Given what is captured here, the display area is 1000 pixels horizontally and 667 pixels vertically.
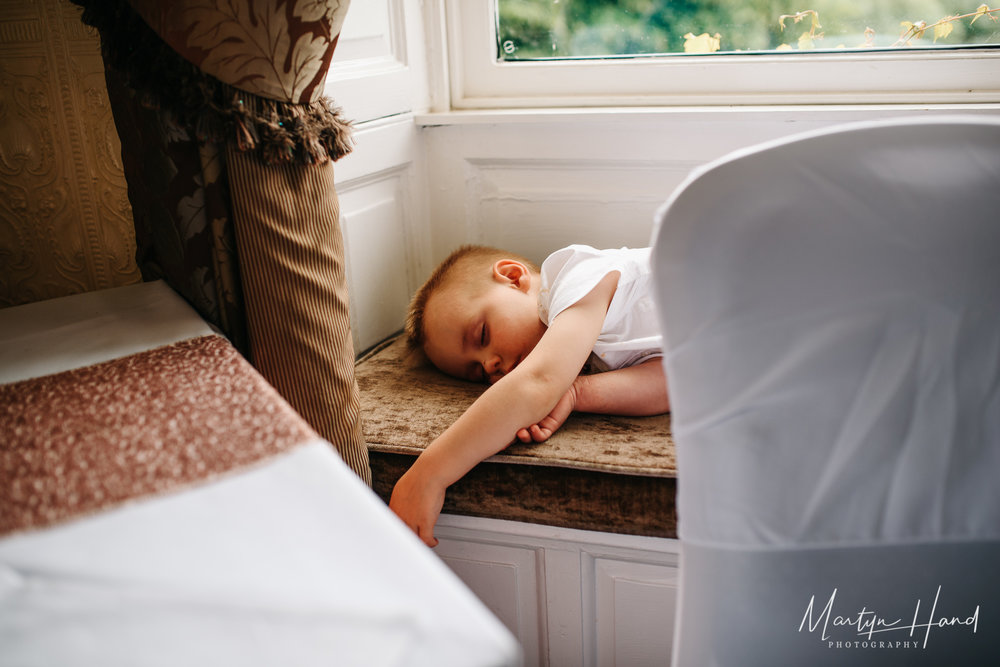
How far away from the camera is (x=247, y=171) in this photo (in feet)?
2.64

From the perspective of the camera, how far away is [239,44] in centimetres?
75

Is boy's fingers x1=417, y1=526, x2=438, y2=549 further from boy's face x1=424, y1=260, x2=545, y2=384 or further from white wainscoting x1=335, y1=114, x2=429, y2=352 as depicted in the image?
white wainscoting x1=335, y1=114, x2=429, y2=352

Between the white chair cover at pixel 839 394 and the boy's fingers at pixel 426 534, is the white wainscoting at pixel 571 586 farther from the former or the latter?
the white chair cover at pixel 839 394

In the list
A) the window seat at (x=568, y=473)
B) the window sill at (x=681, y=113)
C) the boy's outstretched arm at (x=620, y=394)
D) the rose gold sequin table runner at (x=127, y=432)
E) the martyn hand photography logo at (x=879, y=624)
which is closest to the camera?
the rose gold sequin table runner at (x=127, y=432)

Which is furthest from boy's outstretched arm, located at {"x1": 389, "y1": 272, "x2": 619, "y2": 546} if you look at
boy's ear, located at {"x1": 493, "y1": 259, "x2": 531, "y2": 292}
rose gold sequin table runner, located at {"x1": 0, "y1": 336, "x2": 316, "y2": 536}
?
rose gold sequin table runner, located at {"x1": 0, "y1": 336, "x2": 316, "y2": 536}

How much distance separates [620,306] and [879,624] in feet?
2.28

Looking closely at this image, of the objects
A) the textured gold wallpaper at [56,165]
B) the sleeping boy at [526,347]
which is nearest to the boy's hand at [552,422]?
the sleeping boy at [526,347]

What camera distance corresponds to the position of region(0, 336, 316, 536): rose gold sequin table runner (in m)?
0.41

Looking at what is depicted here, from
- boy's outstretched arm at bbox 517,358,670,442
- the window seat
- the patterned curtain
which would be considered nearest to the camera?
the patterned curtain

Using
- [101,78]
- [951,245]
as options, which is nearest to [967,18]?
[951,245]

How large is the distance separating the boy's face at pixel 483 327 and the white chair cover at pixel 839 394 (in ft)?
2.22

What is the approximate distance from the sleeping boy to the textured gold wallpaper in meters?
0.54

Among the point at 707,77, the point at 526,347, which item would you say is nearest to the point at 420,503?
the point at 526,347

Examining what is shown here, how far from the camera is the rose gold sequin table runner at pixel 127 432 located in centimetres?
41
